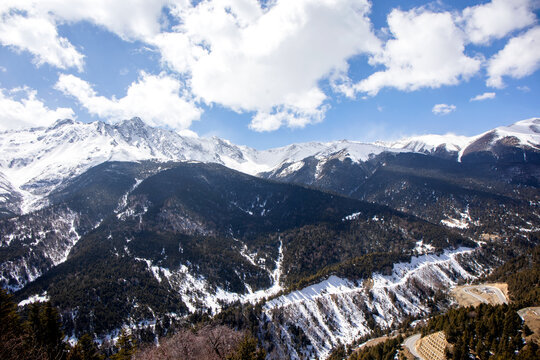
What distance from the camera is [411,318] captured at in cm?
19075

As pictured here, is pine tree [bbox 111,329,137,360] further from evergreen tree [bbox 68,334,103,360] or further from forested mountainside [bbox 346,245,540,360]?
forested mountainside [bbox 346,245,540,360]

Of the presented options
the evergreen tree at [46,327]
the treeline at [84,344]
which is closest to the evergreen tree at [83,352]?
the treeline at [84,344]

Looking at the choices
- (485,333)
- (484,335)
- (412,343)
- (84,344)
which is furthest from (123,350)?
(412,343)

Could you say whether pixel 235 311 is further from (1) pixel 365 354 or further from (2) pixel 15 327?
(2) pixel 15 327

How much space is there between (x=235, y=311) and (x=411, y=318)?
4539 inches

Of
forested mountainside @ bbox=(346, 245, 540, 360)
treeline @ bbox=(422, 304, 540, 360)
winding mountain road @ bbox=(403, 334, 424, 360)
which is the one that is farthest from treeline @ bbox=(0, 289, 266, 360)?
winding mountain road @ bbox=(403, 334, 424, 360)

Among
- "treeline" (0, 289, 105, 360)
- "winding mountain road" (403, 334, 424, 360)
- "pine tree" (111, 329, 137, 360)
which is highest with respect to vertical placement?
"treeline" (0, 289, 105, 360)

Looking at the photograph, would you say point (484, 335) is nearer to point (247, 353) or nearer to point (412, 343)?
point (412, 343)

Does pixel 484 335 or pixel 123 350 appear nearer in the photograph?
pixel 123 350

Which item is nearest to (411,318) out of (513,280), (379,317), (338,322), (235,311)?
(379,317)

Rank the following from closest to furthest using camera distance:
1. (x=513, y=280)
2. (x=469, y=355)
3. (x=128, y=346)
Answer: (x=128, y=346), (x=469, y=355), (x=513, y=280)

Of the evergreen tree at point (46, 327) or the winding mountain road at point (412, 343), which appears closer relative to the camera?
the evergreen tree at point (46, 327)

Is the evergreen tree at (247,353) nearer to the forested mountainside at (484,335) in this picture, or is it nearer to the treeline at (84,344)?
the treeline at (84,344)

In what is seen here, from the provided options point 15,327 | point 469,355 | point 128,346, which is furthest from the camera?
point 469,355
